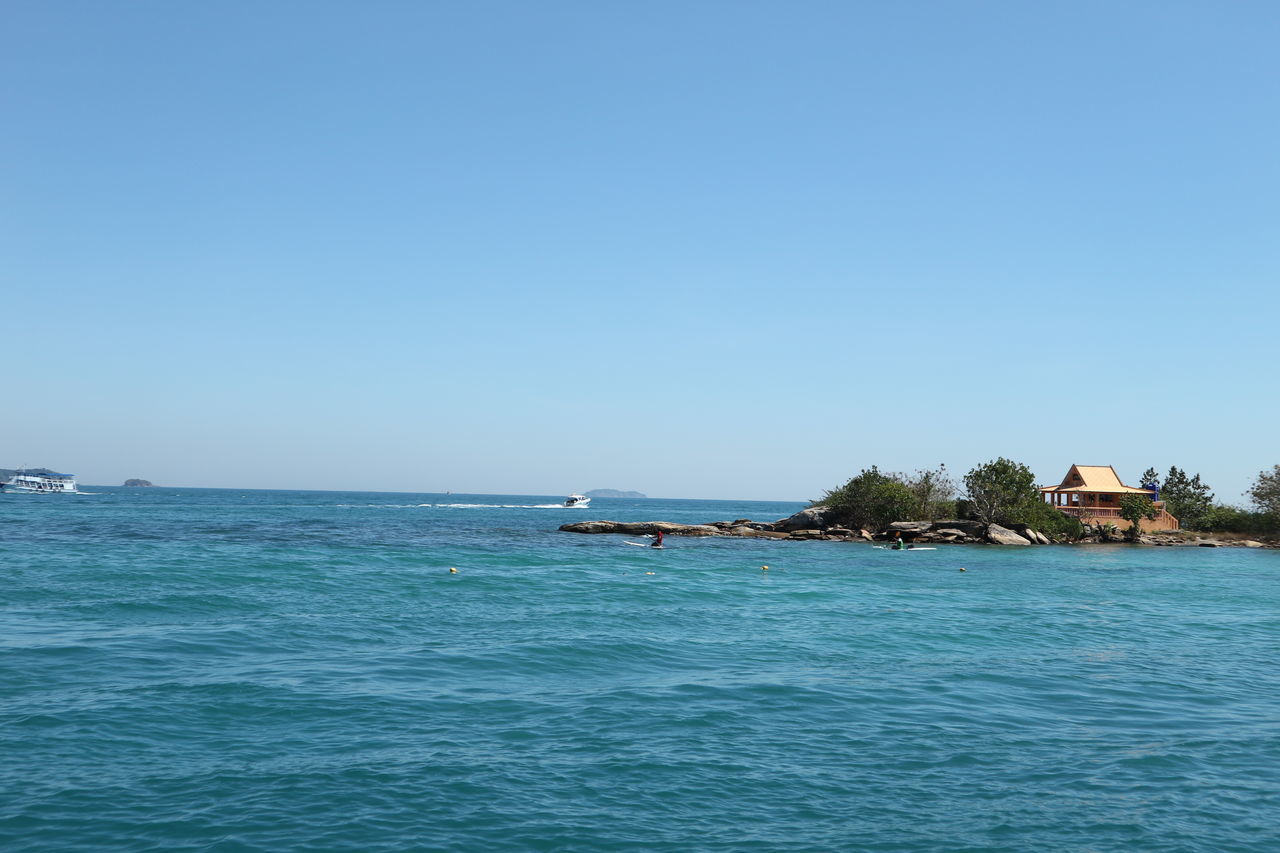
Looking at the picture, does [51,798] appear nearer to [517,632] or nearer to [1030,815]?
[1030,815]

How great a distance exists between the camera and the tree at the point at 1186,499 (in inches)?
4104

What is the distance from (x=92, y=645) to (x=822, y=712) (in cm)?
1990

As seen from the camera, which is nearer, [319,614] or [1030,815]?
[1030,815]

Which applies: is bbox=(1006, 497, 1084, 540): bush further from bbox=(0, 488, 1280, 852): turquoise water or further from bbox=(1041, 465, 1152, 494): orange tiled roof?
bbox=(0, 488, 1280, 852): turquoise water

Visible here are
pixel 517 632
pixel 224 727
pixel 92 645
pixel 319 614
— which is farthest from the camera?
pixel 319 614

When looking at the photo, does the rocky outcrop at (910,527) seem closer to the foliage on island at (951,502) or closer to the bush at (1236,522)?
the foliage on island at (951,502)

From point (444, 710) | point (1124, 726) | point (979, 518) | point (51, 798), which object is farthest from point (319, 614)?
point (979, 518)

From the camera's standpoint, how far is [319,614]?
1259 inches

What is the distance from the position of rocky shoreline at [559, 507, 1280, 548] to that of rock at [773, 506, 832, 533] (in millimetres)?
108

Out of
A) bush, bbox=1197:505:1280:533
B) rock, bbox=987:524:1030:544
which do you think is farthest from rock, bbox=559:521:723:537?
bush, bbox=1197:505:1280:533

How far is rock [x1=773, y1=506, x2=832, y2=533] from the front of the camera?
96.9 meters

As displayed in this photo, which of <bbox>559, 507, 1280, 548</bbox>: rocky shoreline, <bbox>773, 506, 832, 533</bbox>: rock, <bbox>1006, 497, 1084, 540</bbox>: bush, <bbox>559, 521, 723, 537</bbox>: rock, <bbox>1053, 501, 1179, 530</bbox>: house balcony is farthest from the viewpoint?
<bbox>773, 506, 832, 533</bbox>: rock

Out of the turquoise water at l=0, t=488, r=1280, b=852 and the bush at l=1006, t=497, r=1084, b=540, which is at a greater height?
the bush at l=1006, t=497, r=1084, b=540

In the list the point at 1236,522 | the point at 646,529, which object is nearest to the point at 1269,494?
the point at 1236,522
